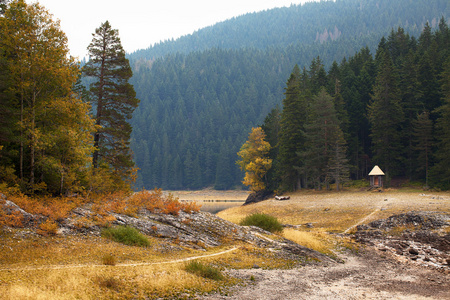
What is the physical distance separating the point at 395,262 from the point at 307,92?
56.3 metres

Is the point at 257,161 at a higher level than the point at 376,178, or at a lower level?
higher

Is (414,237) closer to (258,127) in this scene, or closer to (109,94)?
(109,94)

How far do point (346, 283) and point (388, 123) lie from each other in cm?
5131

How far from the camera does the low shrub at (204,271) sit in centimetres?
1375

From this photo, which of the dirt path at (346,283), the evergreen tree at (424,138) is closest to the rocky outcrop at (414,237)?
the dirt path at (346,283)

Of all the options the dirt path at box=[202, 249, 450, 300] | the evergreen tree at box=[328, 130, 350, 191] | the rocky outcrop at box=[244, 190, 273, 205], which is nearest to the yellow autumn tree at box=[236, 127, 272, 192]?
the rocky outcrop at box=[244, 190, 273, 205]

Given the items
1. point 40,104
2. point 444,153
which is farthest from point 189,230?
point 444,153

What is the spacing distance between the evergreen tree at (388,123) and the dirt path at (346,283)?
4518 cm

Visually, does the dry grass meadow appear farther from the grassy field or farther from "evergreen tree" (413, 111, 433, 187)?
"evergreen tree" (413, 111, 433, 187)

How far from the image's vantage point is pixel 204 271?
13.8m

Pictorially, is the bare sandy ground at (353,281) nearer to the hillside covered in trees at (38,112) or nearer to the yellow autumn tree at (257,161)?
the hillside covered in trees at (38,112)

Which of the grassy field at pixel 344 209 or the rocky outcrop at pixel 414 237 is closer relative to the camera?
the rocky outcrop at pixel 414 237

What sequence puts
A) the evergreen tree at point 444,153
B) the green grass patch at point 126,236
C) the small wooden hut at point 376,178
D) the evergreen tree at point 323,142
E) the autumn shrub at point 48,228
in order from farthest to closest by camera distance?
1. the evergreen tree at point 323,142
2. the small wooden hut at point 376,178
3. the evergreen tree at point 444,153
4. the green grass patch at point 126,236
5. the autumn shrub at point 48,228

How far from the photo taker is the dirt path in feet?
44.0
